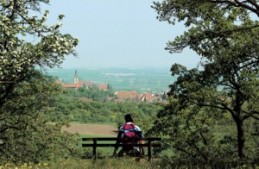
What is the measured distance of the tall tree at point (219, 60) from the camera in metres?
16.3

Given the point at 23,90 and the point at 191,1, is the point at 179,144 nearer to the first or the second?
the point at 23,90

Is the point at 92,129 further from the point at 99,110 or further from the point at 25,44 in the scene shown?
the point at 25,44

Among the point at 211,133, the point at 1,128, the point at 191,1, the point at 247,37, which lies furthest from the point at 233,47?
the point at 1,128

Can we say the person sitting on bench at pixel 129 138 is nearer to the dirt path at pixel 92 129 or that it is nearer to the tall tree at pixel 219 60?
the tall tree at pixel 219 60

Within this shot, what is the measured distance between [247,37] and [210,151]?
8727 mm

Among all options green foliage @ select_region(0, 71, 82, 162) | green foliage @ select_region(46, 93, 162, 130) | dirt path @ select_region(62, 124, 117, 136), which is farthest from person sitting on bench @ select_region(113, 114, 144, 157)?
green foliage @ select_region(46, 93, 162, 130)

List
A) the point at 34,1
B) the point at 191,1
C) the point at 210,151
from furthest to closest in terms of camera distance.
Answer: the point at 210,151
the point at 34,1
the point at 191,1

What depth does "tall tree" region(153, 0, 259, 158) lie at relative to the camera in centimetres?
1630

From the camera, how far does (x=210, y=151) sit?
24.7m

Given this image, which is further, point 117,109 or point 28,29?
point 117,109

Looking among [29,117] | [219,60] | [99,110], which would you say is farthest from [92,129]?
[219,60]

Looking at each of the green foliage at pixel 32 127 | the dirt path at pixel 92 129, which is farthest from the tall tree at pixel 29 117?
the dirt path at pixel 92 129

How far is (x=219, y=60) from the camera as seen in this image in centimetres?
1788

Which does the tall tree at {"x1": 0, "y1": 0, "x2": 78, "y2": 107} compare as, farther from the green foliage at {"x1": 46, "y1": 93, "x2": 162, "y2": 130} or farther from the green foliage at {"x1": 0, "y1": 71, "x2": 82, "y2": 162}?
the green foliage at {"x1": 46, "y1": 93, "x2": 162, "y2": 130}
